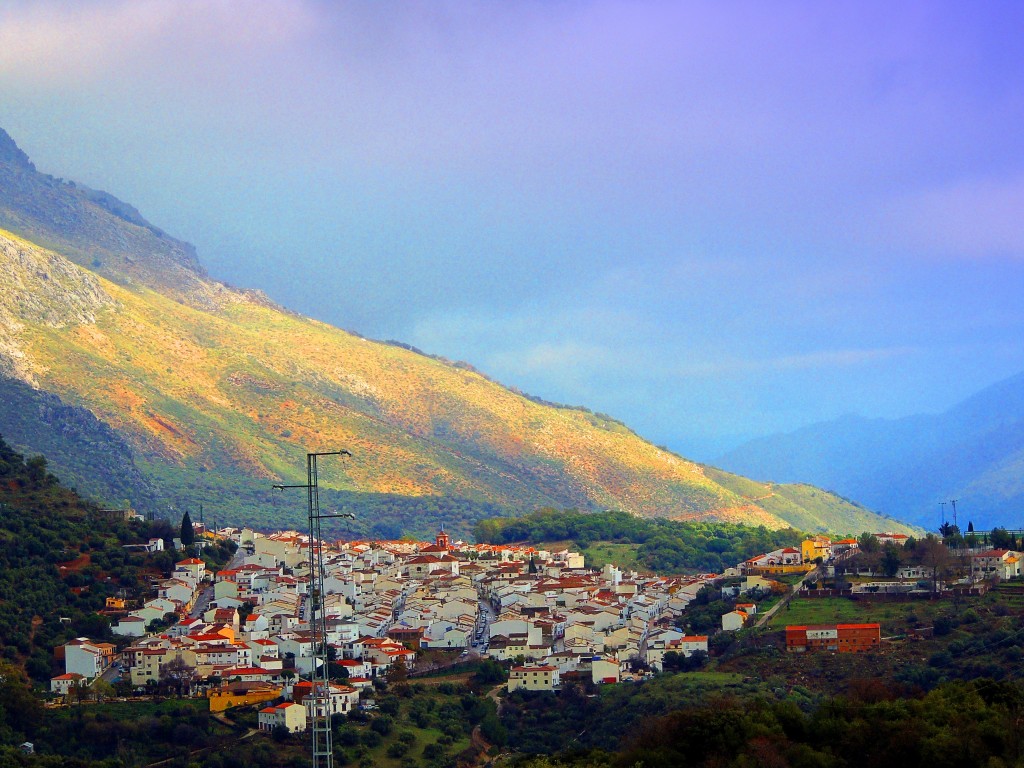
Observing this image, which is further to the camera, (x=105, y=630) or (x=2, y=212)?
(x=2, y=212)

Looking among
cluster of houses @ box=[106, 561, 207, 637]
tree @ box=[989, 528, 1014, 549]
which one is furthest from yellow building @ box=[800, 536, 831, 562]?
cluster of houses @ box=[106, 561, 207, 637]

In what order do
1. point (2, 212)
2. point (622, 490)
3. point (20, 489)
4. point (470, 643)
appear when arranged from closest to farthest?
point (470, 643) < point (20, 489) < point (622, 490) < point (2, 212)

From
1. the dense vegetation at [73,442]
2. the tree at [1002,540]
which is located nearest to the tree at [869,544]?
the tree at [1002,540]

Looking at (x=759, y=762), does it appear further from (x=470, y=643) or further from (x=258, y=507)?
(x=258, y=507)

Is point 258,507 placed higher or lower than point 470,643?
higher

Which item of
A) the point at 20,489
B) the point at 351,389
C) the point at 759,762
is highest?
the point at 351,389

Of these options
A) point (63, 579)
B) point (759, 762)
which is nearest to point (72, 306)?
point (63, 579)

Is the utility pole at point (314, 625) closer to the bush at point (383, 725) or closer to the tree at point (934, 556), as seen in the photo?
the bush at point (383, 725)

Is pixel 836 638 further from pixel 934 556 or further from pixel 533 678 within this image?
pixel 934 556
